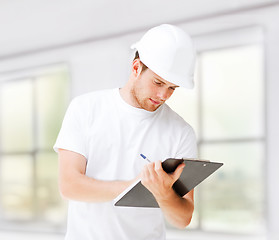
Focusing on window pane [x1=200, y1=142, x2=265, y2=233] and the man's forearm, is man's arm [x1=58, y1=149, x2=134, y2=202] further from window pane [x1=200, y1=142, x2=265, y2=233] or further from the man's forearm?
window pane [x1=200, y1=142, x2=265, y2=233]

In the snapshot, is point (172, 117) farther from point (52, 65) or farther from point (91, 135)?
point (52, 65)

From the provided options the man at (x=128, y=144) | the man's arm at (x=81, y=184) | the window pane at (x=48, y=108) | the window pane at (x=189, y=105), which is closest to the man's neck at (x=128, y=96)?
the man at (x=128, y=144)

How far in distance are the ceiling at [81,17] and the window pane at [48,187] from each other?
3.30 ft

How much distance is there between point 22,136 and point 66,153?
3.13 metres

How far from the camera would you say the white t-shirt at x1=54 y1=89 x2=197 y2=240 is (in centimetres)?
151

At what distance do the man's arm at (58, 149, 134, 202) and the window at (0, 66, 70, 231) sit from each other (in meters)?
2.57

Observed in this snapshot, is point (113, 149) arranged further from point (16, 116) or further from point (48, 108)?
point (16, 116)

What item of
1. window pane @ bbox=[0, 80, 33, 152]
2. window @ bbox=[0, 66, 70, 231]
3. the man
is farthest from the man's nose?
window pane @ bbox=[0, 80, 33, 152]

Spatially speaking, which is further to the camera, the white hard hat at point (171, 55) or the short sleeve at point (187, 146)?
the short sleeve at point (187, 146)

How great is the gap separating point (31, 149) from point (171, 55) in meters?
3.16

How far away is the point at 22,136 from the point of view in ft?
14.8

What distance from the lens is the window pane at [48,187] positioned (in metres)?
4.18

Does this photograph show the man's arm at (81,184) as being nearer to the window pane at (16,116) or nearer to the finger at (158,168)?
the finger at (158,168)

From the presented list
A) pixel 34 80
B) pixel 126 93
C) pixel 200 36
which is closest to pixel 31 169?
pixel 34 80
